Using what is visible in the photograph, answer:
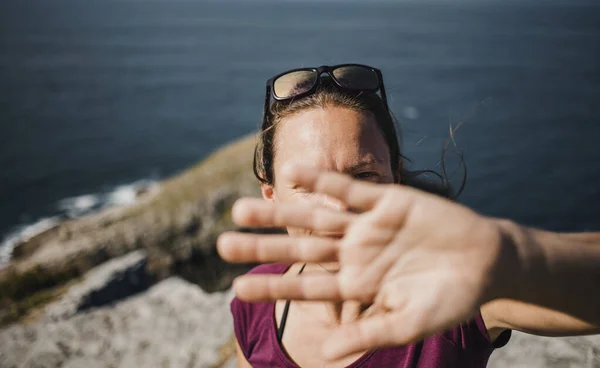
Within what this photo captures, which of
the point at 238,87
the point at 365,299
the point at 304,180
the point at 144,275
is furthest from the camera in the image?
the point at 238,87

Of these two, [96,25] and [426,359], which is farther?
[96,25]

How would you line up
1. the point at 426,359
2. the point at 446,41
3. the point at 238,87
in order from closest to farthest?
the point at 426,359 < the point at 238,87 < the point at 446,41

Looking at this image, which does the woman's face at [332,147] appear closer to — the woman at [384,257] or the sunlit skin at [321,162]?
the sunlit skin at [321,162]

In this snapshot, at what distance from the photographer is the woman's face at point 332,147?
2.25m

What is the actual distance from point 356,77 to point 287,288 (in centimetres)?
188

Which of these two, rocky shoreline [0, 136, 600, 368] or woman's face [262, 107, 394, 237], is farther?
rocky shoreline [0, 136, 600, 368]

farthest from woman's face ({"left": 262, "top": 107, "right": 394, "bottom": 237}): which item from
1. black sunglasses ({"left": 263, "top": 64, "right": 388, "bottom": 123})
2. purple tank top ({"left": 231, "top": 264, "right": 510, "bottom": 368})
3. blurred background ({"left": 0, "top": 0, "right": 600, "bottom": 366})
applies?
blurred background ({"left": 0, "top": 0, "right": 600, "bottom": 366})

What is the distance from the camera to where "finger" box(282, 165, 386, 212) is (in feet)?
4.16

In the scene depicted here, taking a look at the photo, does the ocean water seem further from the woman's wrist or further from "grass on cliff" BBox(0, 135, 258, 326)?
"grass on cliff" BBox(0, 135, 258, 326)

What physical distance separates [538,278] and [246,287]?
3.16 feet

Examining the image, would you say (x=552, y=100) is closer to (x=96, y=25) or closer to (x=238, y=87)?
(x=238, y=87)

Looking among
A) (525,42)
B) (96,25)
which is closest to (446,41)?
(525,42)

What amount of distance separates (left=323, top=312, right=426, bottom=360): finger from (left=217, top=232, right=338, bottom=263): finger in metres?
0.28

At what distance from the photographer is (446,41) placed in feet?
297
